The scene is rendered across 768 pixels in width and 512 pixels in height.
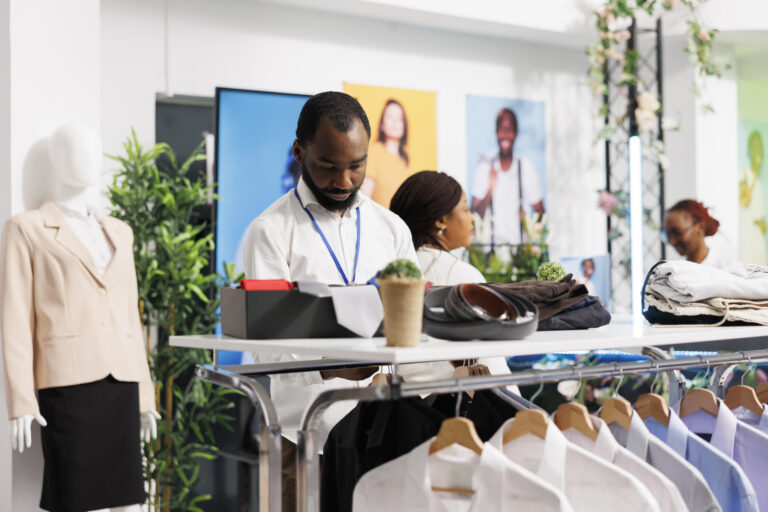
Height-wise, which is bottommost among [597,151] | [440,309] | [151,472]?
[151,472]

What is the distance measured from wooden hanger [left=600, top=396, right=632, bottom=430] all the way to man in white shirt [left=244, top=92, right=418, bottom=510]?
591 mm

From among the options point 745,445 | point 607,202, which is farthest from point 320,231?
point 607,202

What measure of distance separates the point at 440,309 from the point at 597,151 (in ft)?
18.6

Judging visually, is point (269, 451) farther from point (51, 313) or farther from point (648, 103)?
point (648, 103)

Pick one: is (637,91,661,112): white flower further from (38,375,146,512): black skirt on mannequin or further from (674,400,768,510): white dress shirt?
(674,400,768,510): white dress shirt

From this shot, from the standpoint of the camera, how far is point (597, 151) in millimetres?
7133

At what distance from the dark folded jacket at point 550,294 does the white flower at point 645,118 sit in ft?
15.0

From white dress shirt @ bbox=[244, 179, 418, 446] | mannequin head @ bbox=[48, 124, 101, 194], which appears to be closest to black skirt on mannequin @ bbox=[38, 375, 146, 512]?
mannequin head @ bbox=[48, 124, 101, 194]

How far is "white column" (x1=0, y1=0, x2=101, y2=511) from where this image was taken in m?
3.59

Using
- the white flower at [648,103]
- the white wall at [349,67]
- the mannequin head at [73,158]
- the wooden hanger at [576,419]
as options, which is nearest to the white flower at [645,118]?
the white flower at [648,103]

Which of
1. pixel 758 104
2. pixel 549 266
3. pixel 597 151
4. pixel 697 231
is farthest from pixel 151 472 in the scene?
pixel 758 104

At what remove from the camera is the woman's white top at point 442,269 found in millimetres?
2939

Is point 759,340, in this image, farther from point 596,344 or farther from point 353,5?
point 353,5

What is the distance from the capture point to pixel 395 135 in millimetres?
6043
